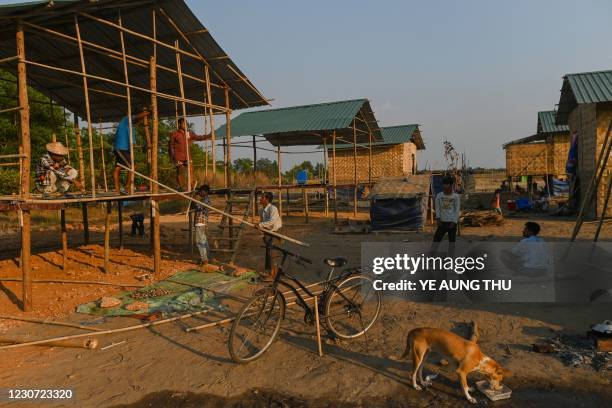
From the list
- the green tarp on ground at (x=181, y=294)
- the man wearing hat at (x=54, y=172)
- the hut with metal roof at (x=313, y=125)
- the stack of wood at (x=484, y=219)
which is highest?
the hut with metal roof at (x=313, y=125)

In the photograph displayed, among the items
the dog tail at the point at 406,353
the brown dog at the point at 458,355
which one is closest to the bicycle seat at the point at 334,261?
the dog tail at the point at 406,353

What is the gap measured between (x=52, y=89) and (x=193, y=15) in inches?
200

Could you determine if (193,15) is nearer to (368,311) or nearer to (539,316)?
(368,311)

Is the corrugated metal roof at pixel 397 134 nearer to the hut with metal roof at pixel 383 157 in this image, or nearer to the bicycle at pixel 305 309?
the hut with metal roof at pixel 383 157

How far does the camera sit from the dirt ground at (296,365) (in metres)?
4.00

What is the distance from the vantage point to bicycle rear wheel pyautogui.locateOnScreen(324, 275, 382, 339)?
5.39 meters

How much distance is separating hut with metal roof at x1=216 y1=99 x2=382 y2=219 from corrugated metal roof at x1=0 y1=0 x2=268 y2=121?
559 cm

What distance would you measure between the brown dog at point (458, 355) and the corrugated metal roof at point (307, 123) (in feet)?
42.8

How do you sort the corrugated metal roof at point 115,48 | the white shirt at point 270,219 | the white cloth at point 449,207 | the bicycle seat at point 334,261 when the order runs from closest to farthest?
1. the bicycle seat at point 334,261
2. the corrugated metal roof at point 115,48
3. the white cloth at point 449,207
4. the white shirt at point 270,219

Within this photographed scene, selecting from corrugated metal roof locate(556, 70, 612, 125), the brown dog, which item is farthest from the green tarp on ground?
corrugated metal roof locate(556, 70, 612, 125)

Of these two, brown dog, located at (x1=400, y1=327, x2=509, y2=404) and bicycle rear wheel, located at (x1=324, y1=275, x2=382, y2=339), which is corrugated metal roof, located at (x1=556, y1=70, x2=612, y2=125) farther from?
brown dog, located at (x1=400, y1=327, x2=509, y2=404)

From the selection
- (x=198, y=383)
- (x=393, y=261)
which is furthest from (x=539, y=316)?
(x=198, y=383)

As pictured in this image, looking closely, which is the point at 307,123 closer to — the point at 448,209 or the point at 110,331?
the point at 448,209

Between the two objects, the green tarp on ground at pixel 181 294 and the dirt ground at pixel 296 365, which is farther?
the green tarp on ground at pixel 181 294
